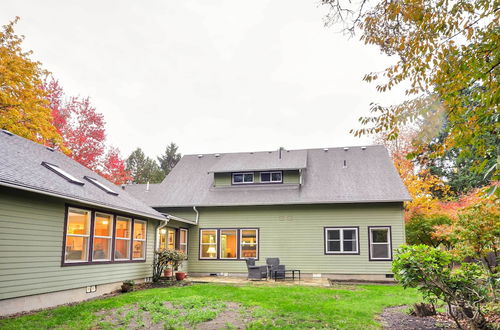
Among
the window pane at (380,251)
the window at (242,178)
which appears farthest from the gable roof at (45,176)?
the window pane at (380,251)

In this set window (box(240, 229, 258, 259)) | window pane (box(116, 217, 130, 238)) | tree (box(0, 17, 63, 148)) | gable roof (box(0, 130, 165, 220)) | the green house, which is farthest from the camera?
window (box(240, 229, 258, 259))

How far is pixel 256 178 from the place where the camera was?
17.3 metres

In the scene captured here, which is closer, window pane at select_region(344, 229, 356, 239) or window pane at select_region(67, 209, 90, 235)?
window pane at select_region(67, 209, 90, 235)

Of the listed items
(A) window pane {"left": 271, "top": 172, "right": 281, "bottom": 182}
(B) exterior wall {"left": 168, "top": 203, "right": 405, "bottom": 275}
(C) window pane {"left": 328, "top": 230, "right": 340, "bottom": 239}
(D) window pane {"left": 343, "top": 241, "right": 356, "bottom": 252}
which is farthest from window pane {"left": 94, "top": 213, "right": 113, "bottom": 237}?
→ (D) window pane {"left": 343, "top": 241, "right": 356, "bottom": 252}

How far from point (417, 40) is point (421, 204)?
1600 cm

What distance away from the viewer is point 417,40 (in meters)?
4.94

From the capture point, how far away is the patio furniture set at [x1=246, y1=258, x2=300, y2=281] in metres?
13.6

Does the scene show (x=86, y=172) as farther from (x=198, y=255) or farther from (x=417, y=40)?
(x=417, y=40)

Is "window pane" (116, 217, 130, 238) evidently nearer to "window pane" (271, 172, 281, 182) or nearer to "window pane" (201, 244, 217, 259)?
"window pane" (201, 244, 217, 259)

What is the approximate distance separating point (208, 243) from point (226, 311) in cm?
898

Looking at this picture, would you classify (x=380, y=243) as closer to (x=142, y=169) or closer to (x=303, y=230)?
(x=303, y=230)

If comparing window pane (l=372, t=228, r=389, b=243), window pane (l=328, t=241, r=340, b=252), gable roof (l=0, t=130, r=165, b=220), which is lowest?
window pane (l=328, t=241, r=340, b=252)

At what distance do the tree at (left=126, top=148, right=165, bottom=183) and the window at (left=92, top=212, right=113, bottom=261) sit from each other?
95.7 ft

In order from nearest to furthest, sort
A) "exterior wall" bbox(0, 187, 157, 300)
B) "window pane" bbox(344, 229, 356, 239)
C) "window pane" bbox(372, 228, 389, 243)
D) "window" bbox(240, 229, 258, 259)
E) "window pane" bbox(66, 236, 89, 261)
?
"exterior wall" bbox(0, 187, 157, 300)
"window pane" bbox(66, 236, 89, 261)
"window pane" bbox(372, 228, 389, 243)
"window pane" bbox(344, 229, 356, 239)
"window" bbox(240, 229, 258, 259)
